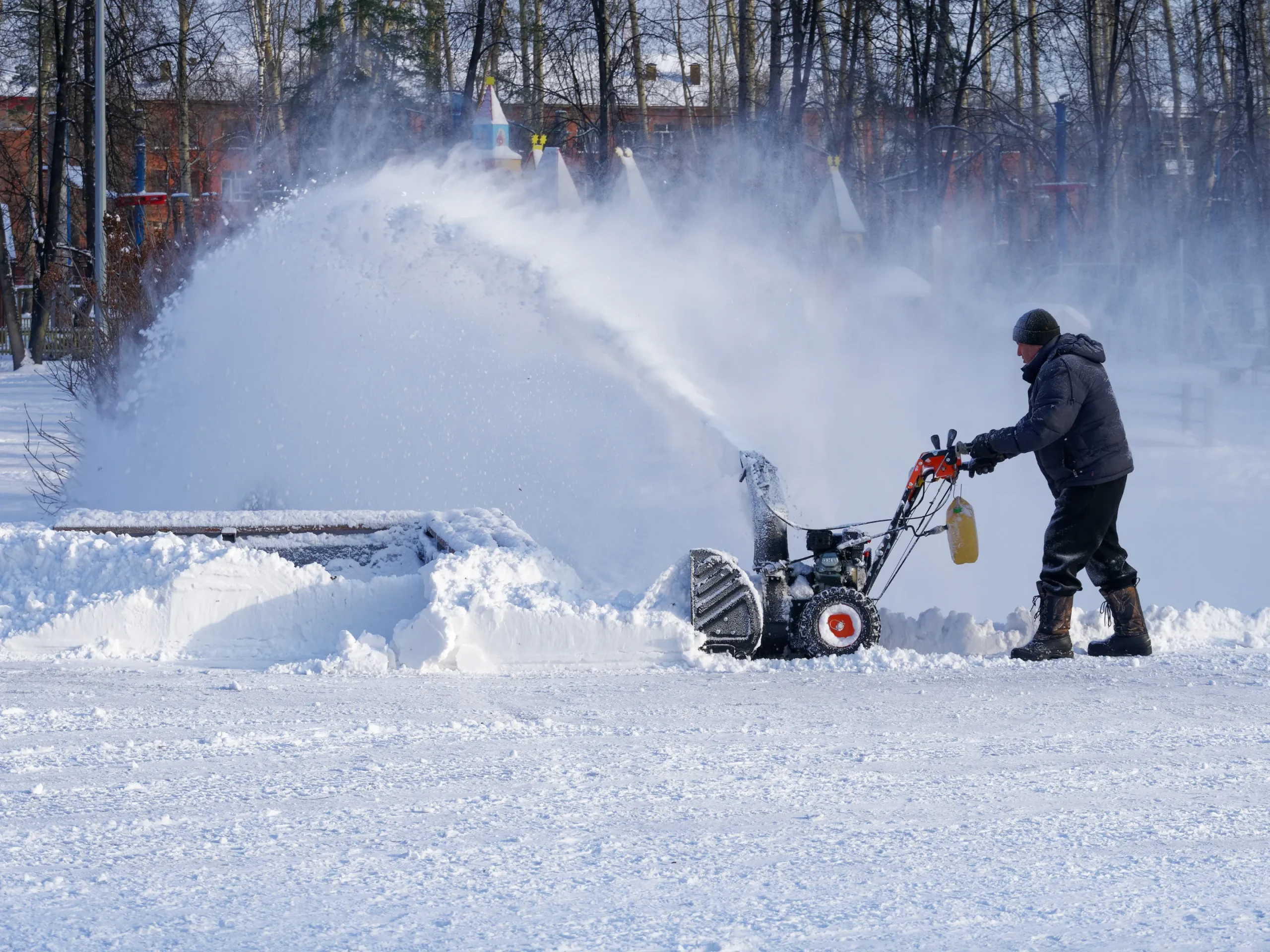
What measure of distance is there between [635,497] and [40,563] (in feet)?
17.6

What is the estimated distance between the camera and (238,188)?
31516 mm

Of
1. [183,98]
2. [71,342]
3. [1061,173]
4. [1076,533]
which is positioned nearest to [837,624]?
[1076,533]

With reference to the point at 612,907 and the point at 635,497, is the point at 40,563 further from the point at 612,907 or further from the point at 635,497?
the point at 635,497

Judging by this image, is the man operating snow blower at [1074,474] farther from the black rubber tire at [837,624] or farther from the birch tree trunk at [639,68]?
the birch tree trunk at [639,68]

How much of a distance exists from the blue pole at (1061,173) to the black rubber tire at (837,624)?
966 inches

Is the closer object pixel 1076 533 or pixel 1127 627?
pixel 1076 533

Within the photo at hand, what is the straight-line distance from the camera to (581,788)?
4.27 metres

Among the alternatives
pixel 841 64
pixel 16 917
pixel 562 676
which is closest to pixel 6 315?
pixel 841 64

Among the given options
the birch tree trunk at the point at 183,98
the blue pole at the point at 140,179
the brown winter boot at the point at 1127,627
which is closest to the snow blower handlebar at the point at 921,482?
the brown winter boot at the point at 1127,627

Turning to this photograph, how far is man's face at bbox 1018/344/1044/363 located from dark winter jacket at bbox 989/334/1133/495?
0.09 meters

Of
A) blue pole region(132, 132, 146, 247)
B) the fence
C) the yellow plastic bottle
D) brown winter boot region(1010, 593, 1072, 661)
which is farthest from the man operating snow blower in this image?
blue pole region(132, 132, 146, 247)

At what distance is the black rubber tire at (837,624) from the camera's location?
6.13 meters

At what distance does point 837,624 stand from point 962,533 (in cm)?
69

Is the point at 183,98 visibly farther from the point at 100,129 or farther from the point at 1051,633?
the point at 1051,633
